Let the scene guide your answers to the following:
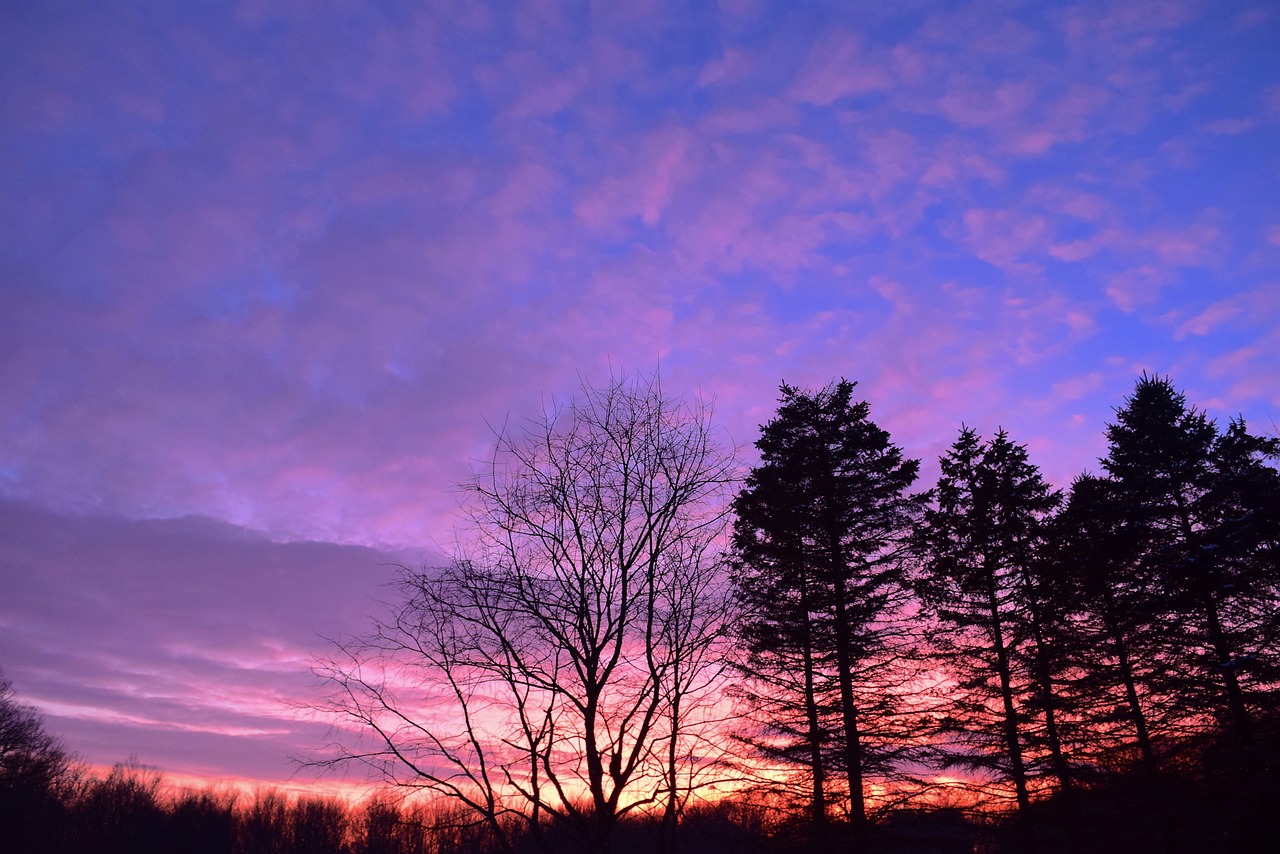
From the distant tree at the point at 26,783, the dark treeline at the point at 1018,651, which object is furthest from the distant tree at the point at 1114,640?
the distant tree at the point at 26,783

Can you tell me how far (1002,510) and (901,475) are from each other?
18.3 feet

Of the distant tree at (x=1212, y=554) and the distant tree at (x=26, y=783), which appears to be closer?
the distant tree at (x=1212, y=554)

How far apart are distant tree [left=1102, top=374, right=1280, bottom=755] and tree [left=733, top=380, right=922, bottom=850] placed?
8.23 meters

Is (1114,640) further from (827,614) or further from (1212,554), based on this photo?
(827,614)

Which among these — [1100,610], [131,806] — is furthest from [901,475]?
[131,806]

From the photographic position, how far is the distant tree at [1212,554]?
21453 millimetres

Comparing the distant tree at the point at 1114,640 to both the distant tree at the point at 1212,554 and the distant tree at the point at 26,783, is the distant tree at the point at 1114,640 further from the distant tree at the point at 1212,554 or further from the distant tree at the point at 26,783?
the distant tree at the point at 26,783

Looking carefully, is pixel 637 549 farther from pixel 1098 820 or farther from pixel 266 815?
pixel 266 815

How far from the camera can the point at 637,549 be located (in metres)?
9.62

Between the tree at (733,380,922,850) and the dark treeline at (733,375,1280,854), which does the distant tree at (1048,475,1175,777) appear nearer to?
the dark treeline at (733,375,1280,854)

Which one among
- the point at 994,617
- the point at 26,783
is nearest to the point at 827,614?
the point at 994,617

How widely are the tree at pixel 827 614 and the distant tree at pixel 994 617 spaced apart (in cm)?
196

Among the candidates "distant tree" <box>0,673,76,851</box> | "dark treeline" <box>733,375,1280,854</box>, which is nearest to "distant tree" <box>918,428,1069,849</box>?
"dark treeline" <box>733,375,1280,854</box>

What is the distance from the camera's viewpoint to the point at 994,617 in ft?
81.6
